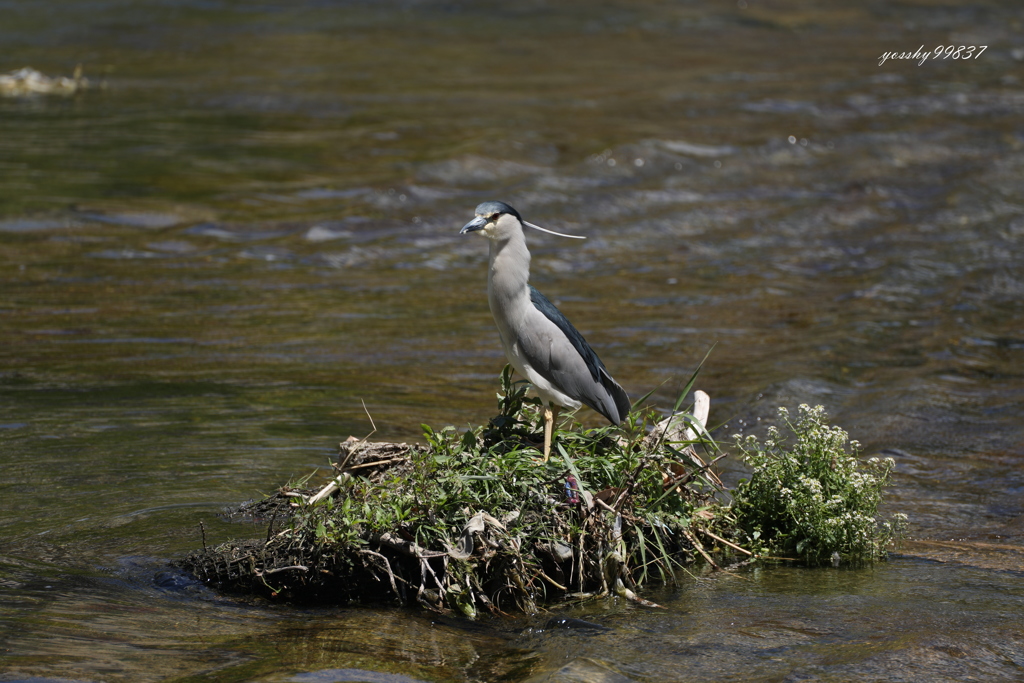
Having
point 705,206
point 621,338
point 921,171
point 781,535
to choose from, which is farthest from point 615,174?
point 781,535

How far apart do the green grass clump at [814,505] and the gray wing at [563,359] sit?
85 cm

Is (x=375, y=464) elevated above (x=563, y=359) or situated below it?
below

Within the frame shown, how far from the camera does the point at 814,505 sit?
18.0 ft

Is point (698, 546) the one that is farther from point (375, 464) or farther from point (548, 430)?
point (375, 464)

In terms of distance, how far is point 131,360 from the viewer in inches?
357

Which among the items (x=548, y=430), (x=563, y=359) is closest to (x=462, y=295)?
(x=563, y=359)

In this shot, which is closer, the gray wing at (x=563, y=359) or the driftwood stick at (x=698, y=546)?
the gray wing at (x=563, y=359)

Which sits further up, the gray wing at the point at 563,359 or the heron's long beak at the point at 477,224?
the heron's long beak at the point at 477,224

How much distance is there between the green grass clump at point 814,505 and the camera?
18.1 feet

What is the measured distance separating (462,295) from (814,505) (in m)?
6.51

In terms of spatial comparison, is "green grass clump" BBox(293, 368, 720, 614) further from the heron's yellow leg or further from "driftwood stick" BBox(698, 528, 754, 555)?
"driftwood stick" BBox(698, 528, 754, 555)

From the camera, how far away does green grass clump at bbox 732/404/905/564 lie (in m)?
5.51

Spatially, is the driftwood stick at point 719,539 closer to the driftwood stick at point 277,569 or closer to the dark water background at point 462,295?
the dark water background at point 462,295

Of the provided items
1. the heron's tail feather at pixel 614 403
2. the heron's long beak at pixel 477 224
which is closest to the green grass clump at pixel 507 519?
the heron's tail feather at pixel 614 403
